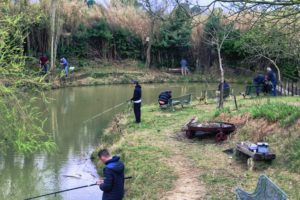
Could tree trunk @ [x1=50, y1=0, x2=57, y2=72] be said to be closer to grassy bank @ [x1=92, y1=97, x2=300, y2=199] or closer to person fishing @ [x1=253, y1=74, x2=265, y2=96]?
person fishing @ [x1=253, y1=74, x2=265, y2=96]

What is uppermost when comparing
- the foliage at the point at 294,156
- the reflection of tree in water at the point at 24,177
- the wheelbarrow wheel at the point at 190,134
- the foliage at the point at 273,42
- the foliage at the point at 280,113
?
the foliage at the point at 273,42

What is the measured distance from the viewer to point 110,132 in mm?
18578

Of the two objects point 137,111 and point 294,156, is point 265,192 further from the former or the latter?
point 137,111

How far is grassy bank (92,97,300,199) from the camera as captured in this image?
11.6 meters

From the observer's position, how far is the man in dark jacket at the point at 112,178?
8.90 metres

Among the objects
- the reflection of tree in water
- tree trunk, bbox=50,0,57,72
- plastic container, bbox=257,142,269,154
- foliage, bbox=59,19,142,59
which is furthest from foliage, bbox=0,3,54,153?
foliage, bbox=59,19,142,59

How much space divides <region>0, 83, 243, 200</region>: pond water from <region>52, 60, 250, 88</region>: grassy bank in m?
7.49

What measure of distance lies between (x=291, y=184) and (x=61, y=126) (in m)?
12.1

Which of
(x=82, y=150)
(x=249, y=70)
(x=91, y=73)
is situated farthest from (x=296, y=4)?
(x=249, y=70)

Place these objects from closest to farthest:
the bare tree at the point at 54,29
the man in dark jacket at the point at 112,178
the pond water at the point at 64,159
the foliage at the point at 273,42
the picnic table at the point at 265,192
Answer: the picnic table at the point at 265,192 → the man in dark jacket at the point at 112,178 → the foliage at the point at 273,42 → the pond water at the point at 64,159 → the bare tree at the point at 54,29

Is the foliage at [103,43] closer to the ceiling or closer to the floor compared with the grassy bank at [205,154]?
closer to the ceiling

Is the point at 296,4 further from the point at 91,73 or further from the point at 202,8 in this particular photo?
the point at 91,73

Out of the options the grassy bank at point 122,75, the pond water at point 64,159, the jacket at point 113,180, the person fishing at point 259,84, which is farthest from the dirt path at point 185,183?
the grassy bank at point 122,75

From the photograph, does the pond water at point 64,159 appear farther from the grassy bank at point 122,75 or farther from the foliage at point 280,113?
the grassy bank at point 122,75
